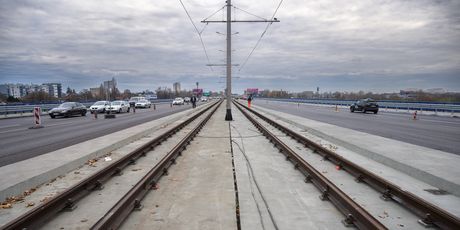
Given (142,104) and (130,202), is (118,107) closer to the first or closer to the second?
(142,104)

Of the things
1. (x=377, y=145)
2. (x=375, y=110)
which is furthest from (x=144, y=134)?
(x=375, y=110)

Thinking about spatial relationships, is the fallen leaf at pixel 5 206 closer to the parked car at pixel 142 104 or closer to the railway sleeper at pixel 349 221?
the railway sleeper at pixel 349 221

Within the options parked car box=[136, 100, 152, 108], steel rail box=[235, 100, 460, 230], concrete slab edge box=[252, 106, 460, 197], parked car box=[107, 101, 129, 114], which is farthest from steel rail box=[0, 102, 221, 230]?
parked car box=[136, 100, 152, 108]

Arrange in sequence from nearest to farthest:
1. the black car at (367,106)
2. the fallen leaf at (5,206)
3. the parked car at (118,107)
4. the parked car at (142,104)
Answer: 1. the fallen leaf at (5,206)
2. the black car at (367,106)
3. the parked car at (118,107)
4. the parked car at (142,104)

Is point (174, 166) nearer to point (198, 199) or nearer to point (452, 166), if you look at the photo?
point (198, 199)

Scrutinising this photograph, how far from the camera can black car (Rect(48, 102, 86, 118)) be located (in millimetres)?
31344

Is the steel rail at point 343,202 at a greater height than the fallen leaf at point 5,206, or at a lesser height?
greater

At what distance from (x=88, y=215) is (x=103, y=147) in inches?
251

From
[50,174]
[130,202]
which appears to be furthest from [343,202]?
[50,174]

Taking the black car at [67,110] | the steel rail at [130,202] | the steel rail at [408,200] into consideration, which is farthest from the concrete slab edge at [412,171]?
the black car at [67,110]

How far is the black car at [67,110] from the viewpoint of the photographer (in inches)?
1234

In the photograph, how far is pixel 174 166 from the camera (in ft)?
29.7

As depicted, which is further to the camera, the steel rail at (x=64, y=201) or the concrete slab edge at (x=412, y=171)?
the concrete slab edge at (x=412, y=171)

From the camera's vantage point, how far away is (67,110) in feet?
105
